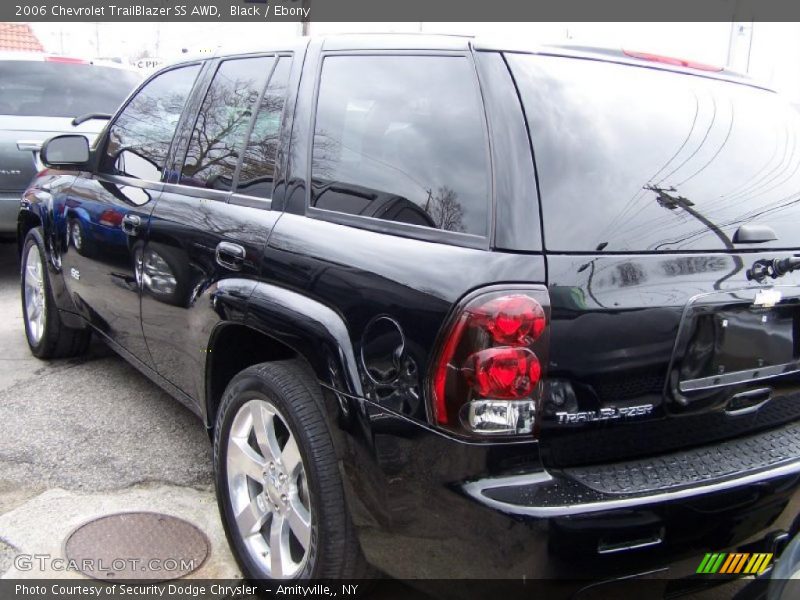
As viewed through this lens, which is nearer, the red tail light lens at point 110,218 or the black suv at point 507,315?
the black suv at point 507,315

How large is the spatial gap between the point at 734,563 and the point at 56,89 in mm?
7151

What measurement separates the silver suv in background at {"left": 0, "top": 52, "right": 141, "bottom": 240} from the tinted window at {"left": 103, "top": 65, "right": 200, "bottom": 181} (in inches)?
117

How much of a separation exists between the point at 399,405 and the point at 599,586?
2.19ft

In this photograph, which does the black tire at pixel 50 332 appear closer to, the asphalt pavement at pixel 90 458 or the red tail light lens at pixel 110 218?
the asphalt pavement at pixel 90 458

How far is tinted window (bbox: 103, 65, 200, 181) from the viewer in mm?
3457

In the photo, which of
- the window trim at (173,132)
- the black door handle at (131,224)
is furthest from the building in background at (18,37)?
the black door handle at (131,224)

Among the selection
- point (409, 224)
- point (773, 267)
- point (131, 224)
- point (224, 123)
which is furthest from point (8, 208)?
point (773, 267)

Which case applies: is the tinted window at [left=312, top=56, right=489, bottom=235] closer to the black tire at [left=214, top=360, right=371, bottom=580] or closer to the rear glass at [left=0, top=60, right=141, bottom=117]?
the black tire at [left=214, top=360, right=371, bottom=580]

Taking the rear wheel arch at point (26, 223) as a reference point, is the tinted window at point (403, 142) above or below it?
above

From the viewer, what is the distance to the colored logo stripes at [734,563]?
6.66ft

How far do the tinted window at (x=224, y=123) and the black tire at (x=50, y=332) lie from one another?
1.87 metres

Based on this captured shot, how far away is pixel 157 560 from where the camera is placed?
9.18 feet

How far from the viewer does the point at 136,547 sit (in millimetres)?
2865
